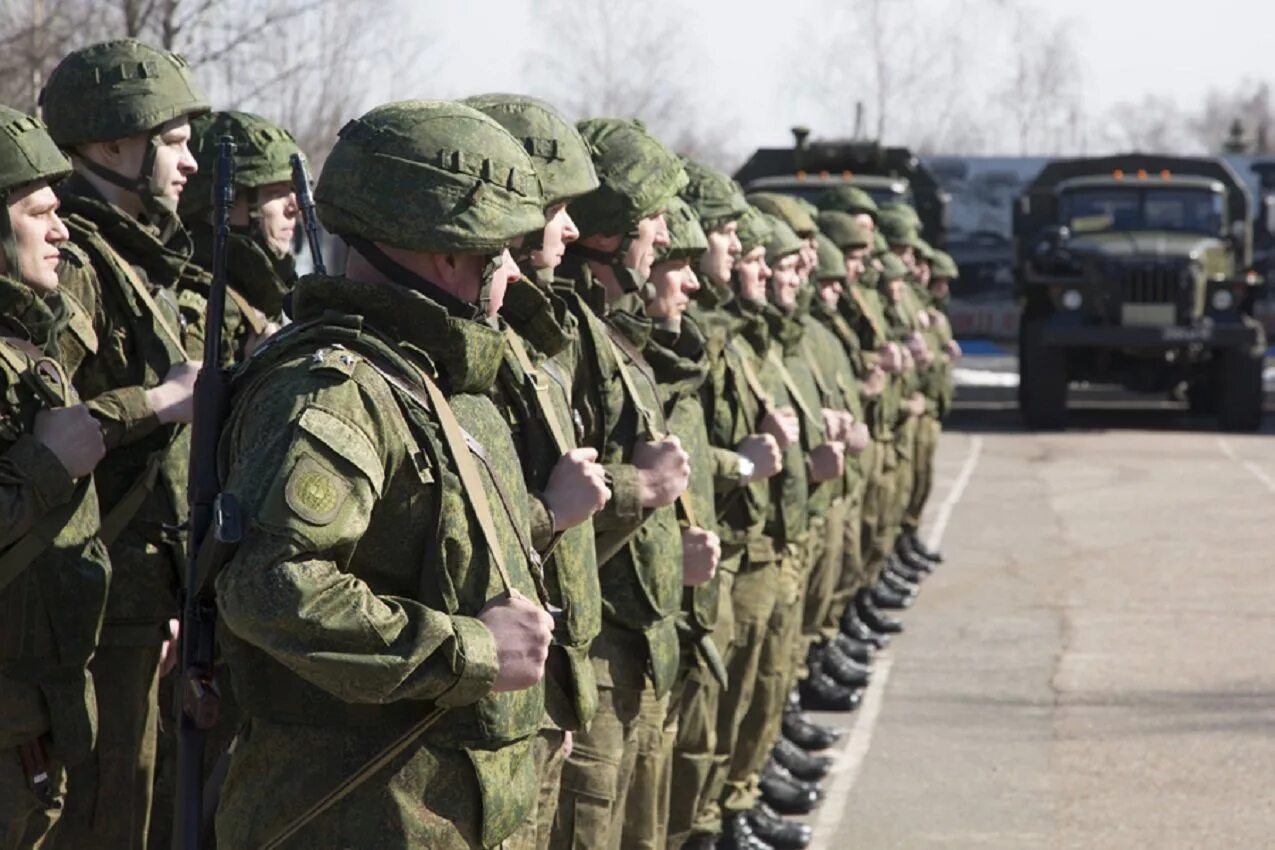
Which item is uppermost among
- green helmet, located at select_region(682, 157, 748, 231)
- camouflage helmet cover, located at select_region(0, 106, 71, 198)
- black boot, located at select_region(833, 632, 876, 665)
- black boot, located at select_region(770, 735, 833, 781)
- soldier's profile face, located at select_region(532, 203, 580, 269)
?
camouflage helmet cover, located at select_region(0, 106, 71, 198)

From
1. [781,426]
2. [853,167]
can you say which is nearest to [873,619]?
[781,426]

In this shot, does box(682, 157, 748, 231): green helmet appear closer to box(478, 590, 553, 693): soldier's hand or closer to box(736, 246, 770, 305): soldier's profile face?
box(736, 246, 770, 305): soldier's profile face

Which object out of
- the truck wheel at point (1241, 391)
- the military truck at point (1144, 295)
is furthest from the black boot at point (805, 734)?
the truck wheel at point (1241, 391)

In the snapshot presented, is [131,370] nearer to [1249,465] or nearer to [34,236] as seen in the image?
[34,236]

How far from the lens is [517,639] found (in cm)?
400

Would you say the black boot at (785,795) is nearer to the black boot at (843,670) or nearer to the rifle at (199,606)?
the black boot at (843,670)

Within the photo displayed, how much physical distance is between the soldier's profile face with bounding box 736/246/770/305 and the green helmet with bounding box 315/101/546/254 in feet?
13.8

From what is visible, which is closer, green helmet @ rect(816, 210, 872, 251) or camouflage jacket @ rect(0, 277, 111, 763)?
camouflage jacket @ rect(0, 277, 111, 763)

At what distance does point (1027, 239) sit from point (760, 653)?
65.5ft

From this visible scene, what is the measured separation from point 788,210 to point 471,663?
6841 millimetres

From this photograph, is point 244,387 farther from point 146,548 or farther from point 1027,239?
point 1027,239

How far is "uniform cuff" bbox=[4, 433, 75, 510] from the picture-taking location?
512 centimetres

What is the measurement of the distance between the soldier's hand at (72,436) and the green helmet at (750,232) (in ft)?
11.7

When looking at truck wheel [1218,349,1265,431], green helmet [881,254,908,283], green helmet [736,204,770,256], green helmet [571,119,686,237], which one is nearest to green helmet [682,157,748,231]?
green helmet [736,204,770,256]
